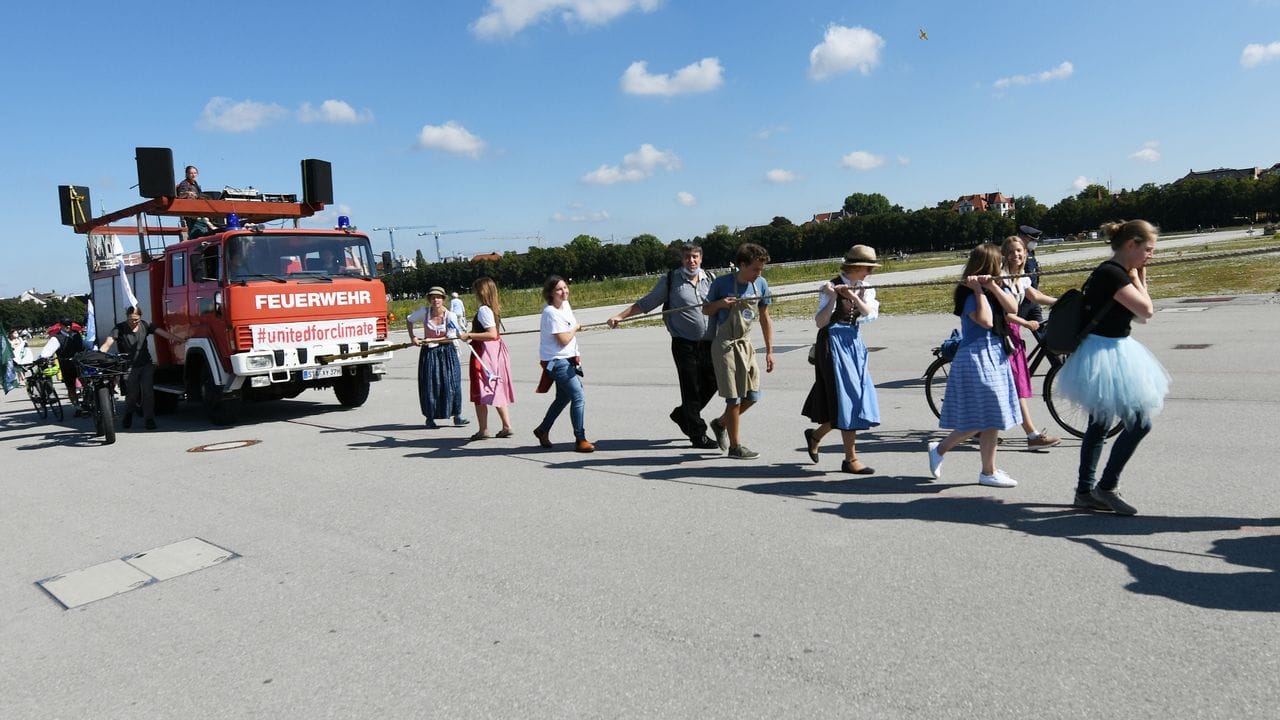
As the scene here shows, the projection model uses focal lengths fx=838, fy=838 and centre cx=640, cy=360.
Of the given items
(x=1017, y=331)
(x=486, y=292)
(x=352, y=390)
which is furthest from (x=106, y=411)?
(x=1017, y=331)

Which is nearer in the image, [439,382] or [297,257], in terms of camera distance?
[439,382]

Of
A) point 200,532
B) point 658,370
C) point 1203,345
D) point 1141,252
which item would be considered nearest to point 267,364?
point 200,532

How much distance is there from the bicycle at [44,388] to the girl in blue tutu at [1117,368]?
15454 mm

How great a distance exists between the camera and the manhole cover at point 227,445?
376 inches

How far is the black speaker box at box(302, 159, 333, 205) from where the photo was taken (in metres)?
12.9

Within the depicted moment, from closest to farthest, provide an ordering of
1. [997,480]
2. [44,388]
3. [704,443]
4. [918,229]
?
[997,480] < [704,443] < [44,388] < [918,229]

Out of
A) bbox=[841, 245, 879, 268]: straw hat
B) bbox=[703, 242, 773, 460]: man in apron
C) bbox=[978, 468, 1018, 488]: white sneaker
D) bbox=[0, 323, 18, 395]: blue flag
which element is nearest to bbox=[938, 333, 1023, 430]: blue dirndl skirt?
bbox=[978, 468, 1018, 488]: white sneaker

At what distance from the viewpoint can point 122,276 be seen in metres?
12.3

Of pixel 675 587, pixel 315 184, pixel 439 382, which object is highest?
pixel 315 184

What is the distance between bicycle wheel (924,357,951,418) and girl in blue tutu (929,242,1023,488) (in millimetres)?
2325

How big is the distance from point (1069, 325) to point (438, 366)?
7.02 metres

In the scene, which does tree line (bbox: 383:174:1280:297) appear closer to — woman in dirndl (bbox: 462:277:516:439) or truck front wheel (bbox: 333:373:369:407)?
truck front wheel (bbox: 333:373:369:407)

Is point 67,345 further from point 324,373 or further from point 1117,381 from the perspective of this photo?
point 1117,381

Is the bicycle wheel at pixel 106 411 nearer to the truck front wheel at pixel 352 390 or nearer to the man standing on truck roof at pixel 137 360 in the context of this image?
the man standing on truck roof at pixel 137 360
